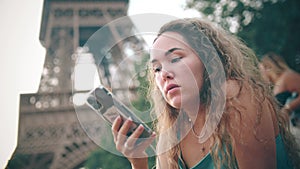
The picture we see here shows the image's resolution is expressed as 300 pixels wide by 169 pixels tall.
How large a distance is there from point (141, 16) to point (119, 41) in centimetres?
567

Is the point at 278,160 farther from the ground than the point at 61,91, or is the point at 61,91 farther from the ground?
the point at 278,160

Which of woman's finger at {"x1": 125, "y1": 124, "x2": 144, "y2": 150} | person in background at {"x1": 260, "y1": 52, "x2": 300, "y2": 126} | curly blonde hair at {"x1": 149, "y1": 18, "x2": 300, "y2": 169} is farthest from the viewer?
person in background at {"x1": 260, "y1": 52, "x2": 300, "y2": 126}

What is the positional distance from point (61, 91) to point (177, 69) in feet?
18.9

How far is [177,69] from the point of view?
3.26ft

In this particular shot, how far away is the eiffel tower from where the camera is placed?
5.90m

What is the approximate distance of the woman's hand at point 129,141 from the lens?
90 centimetres

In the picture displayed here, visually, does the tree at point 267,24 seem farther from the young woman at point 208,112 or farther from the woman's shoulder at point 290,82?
the young woman at point 208,112

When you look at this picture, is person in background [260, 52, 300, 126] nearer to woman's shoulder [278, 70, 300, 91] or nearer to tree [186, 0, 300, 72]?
woman's shoulder [278, 70, 300, 91]

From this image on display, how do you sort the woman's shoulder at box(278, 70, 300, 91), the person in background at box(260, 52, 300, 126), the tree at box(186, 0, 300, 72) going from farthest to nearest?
the tree at box(186, 0, 300, 72), the woman's shoulder at box(278, 70, 300, 91), the person in background at box(260, 52, 300, 126)

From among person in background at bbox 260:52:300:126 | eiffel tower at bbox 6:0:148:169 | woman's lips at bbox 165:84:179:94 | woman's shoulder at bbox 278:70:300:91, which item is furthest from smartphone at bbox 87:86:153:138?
eiffel tower at bbox 6:0:148:169

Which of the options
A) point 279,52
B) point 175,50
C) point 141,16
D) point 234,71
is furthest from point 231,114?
point 279,52

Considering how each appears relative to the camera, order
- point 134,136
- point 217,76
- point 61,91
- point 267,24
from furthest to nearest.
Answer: point 61,91, point 267,24, point 217,76, point 134,136

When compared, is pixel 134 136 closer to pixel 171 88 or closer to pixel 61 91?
pixel 171 88

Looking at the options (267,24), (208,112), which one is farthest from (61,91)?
(208,112)
